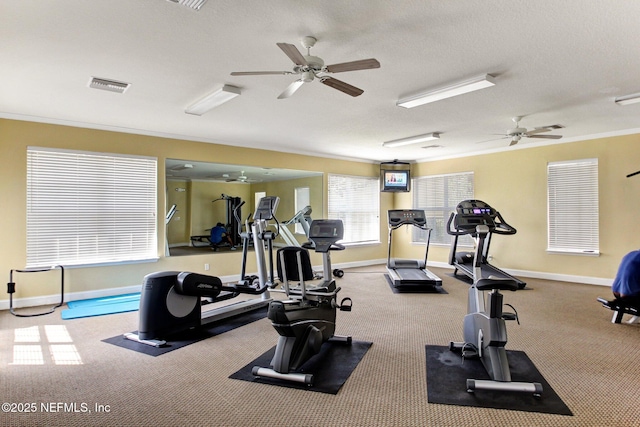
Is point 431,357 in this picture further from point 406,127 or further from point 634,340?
point 406,127

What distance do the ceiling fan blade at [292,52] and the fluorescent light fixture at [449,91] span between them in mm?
1731

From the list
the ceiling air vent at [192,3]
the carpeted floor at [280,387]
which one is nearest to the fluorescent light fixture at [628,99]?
the carpeted floor at [280,387]

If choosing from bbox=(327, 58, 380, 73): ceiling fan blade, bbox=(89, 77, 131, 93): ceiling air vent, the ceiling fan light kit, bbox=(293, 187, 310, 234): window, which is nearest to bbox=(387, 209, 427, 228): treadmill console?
bbox=(293, 187, 310, 234): window

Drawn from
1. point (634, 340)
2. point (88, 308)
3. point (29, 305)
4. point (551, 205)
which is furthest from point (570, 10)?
point (29, 305)

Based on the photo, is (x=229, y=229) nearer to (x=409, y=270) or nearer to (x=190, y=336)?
(x=409, y=270)

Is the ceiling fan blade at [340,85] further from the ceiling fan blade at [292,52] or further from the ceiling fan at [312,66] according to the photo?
the ceiling fan blade at [292,52]

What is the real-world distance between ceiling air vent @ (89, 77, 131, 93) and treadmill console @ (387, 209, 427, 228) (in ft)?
16.2

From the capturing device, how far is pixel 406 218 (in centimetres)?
694

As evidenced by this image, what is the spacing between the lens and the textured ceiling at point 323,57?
233 cm

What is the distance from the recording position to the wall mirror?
6.13 meters

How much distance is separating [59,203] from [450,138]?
623cm

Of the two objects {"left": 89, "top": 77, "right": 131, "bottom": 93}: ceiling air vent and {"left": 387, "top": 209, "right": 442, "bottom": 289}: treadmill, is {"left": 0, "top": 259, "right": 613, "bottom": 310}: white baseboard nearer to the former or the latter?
{"left": 387, "top": 209, "right": 442, "bottom": 289}: treadmill

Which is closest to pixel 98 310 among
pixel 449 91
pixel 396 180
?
pixel 449 91

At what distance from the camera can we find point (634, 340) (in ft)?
11.2
